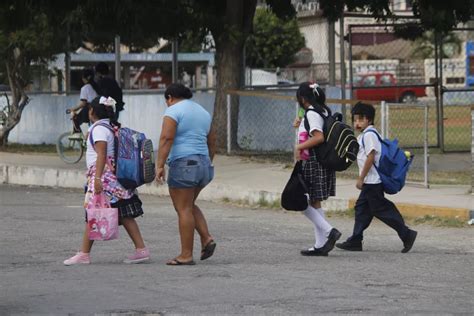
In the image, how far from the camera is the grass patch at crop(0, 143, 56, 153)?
22.6 metres

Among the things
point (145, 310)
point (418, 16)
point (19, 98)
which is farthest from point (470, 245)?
point (19, 98)

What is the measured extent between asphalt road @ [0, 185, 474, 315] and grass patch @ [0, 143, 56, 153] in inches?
349

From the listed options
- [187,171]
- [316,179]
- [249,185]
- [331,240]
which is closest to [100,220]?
[187,171]

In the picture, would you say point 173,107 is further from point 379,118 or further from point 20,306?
point 379,118

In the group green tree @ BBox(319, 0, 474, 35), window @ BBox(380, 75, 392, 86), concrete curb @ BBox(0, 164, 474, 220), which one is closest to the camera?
concrete curb @ BBox(0, 164, 474, 220)

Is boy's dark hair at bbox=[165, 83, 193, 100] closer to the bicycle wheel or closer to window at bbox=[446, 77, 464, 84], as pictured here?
the bicycle wheel

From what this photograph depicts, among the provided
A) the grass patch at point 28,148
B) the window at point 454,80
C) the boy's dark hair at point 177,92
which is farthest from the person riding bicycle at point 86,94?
the window at point 454,80

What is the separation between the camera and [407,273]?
31.7 ft

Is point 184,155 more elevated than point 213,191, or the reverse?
point 184,155

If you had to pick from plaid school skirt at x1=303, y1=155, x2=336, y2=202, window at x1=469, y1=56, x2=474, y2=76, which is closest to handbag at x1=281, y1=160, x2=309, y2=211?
plaid school skirt at x1=303, y1=155, x2=336, y2=202

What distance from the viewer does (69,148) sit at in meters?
20.4

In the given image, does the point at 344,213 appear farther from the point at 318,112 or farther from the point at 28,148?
the point at 28,148

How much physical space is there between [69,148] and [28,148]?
313 cm

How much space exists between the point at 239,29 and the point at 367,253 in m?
9.60
